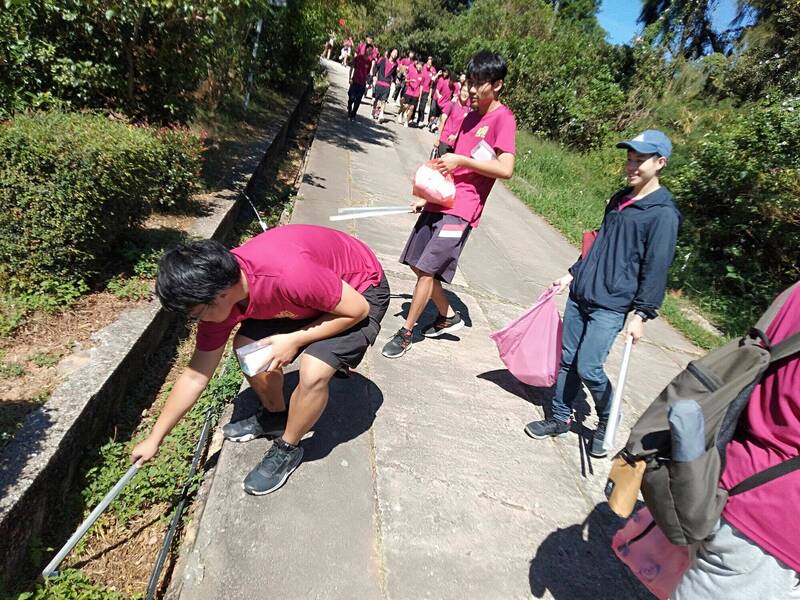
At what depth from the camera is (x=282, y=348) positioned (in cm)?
236

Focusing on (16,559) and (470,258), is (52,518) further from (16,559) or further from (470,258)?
(470,258)

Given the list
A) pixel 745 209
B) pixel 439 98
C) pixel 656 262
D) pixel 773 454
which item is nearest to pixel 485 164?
pixel 656 262

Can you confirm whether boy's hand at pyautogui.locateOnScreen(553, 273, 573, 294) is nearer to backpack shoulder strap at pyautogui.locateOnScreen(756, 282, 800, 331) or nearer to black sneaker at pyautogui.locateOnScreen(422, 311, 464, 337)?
black sneaker at pyautogui.locateOnScreen(422, 311, 464, 337)

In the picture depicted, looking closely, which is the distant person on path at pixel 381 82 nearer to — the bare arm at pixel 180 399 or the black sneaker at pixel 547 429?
the black sneaker at pixel 547 429

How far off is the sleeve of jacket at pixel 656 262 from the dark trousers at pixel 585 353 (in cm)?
17

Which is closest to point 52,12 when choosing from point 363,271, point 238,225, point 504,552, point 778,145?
point 238,225

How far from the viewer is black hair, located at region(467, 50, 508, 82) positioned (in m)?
3.45

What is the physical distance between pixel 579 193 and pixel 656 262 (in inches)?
407

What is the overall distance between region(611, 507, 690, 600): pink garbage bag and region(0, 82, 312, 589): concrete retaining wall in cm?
230

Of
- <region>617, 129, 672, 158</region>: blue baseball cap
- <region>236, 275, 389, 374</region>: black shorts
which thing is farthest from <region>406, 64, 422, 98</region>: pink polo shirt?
→ <region>236, 275, 389, 374</region>: black shorts

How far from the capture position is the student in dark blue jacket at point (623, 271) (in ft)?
8.96

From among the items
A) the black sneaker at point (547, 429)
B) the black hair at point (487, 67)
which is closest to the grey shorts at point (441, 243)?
the black hair at point (487, 67)

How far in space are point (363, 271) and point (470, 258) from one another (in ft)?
14.4

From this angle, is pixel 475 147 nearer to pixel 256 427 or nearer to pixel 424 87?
pixel 256 427
